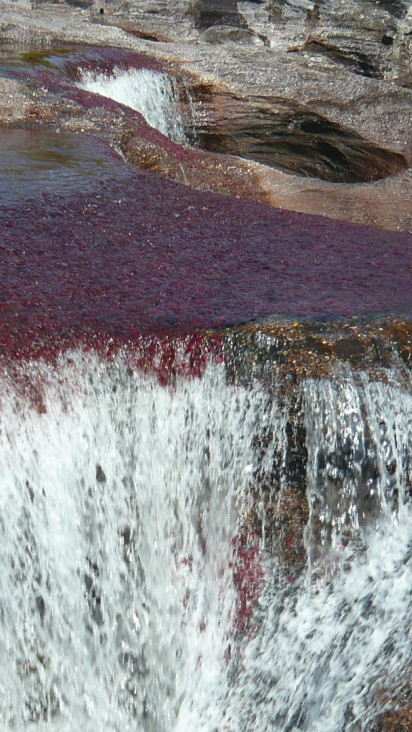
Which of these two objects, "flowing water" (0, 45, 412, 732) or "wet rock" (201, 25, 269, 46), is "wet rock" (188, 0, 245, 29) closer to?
"wet rock" (201, 25, 269, 46)

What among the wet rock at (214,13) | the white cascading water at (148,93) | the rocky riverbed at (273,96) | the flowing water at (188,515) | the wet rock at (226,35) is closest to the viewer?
the flowing water at (188,515)

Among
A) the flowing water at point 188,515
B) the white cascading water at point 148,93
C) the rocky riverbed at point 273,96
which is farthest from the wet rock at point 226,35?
the flowing water at point 188,515

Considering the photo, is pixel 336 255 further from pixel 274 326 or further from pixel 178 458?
pixel 178 458

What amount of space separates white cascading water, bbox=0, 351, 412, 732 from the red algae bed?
220 millimetres

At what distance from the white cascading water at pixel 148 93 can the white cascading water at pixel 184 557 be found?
178 inches

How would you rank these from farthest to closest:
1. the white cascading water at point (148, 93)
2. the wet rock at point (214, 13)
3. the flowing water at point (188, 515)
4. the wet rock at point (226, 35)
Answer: the wet rock at point (214, 13)
the wet rock at point (226, 35)
the white cascading water at point (148, 93)
the flowing water at point (188, 515)

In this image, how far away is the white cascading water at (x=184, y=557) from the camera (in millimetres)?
2584

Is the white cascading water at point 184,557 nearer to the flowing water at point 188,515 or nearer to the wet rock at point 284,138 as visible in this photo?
the flowing water at point 188,515

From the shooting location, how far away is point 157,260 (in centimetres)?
309

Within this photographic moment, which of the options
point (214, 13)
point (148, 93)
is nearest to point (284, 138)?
point (148, 93)

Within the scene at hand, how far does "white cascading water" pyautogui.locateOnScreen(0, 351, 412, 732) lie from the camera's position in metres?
2.58

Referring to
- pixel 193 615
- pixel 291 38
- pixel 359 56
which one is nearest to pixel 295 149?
pixel 359 56

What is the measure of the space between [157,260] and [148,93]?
405 cm

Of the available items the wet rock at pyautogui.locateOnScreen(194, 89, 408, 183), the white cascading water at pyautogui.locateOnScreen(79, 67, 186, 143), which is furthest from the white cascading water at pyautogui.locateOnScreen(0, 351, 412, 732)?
the white cascading water at pyautogui.locateOnScreen(79, 67, 186, 143)
